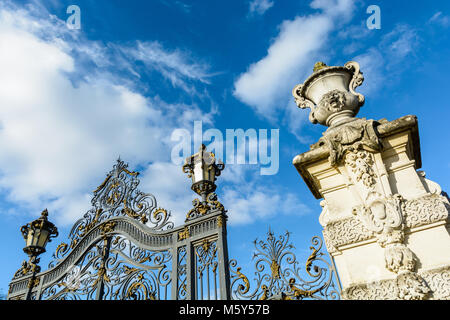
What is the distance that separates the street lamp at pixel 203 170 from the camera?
4941 millimetres

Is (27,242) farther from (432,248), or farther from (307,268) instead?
(432,248)

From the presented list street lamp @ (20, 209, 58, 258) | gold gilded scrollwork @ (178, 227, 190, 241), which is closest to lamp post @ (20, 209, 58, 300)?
street lamp @ (20, 209, 58, 258)

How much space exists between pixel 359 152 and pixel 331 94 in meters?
0.78

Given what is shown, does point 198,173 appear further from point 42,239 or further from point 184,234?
point 42,239

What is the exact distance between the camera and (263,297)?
3.67m

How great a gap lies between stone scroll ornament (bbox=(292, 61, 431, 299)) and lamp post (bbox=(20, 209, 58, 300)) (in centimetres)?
633

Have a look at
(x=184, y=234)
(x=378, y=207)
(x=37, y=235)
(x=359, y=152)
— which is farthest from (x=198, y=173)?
(x=37, y=235)

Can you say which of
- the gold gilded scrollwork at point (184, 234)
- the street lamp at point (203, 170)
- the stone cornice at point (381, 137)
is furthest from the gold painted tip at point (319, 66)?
the gold gilded scrollwork at point (184, 234)
